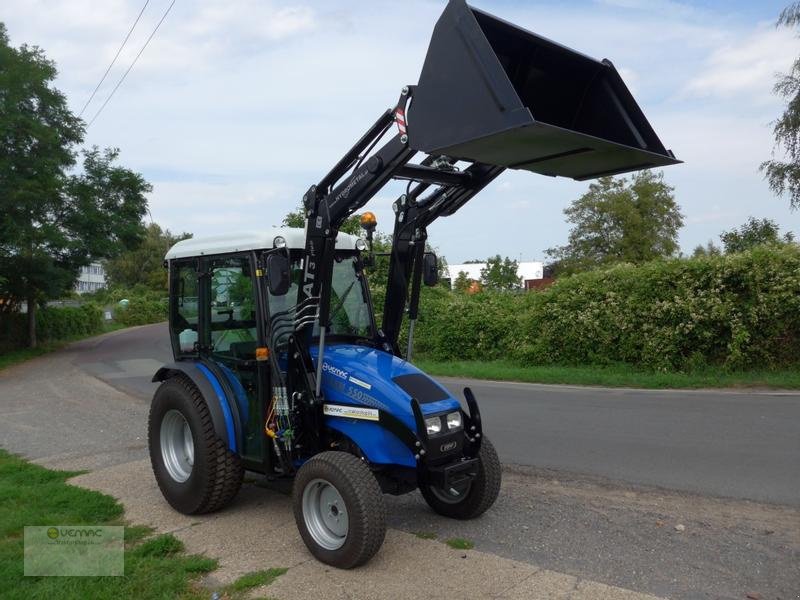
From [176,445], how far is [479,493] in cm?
269

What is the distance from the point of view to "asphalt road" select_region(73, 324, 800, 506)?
262 inches

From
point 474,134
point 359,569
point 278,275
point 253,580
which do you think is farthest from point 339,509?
point 474,134

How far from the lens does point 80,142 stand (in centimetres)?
2548

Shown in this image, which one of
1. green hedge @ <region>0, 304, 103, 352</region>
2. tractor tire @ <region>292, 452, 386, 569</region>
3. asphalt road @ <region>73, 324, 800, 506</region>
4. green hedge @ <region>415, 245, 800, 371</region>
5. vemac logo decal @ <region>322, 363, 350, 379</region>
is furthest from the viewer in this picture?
green hedge @ <region>0, 304, 103, 352</region>

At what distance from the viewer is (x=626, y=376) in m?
13.8

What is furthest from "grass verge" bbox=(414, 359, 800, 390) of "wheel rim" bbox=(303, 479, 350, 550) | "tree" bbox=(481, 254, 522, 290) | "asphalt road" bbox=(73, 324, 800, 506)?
"wheel rim" bbox=(303, 479, 350, 550)

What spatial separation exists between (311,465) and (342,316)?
1428 mm

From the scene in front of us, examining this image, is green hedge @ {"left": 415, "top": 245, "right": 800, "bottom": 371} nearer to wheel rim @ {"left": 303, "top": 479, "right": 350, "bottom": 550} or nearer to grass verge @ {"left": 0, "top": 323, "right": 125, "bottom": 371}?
wheel rim @ {"left": 303, "top": 479, "right": 350, "bottom": 550}

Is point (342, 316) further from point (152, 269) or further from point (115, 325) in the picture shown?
point (152, 269)

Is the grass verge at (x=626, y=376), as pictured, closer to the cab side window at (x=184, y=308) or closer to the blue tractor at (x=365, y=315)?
the blue tractor at (x=365, y=315)

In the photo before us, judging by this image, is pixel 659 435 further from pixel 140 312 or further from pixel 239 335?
pixel 140 312

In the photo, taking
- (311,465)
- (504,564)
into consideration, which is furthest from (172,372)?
(504,564)

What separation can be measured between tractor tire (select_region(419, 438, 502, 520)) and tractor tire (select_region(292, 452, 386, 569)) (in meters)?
0.81

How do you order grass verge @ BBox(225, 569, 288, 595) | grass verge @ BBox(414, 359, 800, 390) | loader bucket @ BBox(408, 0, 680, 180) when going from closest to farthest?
loader bucket @ BBox(408, 0, 680, 180)
grass verge @ BBox(225, 569, 288, 595)
grass verge @ BBox(414, 359, 800, 390)
